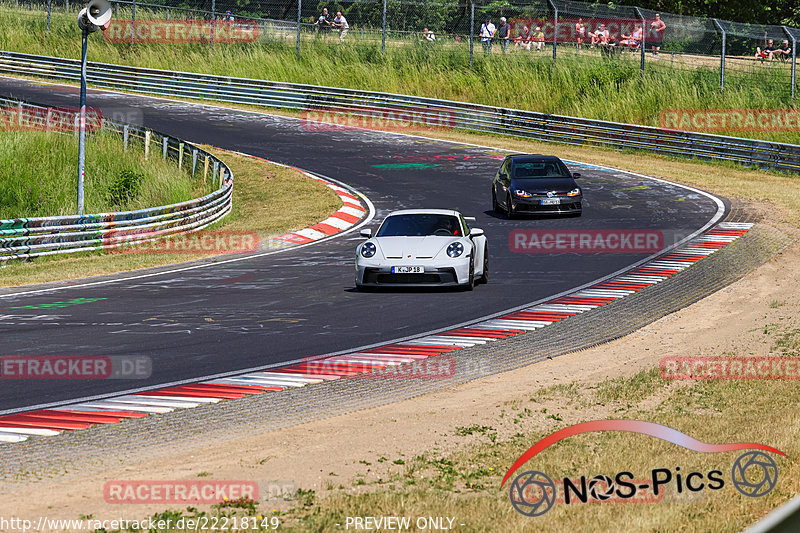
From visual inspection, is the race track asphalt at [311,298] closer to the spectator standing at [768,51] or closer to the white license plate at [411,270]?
the white license plate at [411,270]

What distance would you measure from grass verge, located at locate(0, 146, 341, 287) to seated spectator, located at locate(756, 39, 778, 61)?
51.4 feet

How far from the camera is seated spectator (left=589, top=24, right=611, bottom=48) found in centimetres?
3922

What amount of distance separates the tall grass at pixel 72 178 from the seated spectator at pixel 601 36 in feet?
56.5

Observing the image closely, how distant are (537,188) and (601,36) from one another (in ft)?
58.7

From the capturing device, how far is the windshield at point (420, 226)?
54.4ft

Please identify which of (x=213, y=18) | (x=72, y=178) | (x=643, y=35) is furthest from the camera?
(x=213, y=18)

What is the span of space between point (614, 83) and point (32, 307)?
28.9m

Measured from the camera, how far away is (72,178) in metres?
29.9

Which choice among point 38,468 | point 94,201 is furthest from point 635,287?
point 94,201

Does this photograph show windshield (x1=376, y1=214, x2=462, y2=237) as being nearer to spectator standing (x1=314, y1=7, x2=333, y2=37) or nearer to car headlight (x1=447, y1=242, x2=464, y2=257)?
car headlight (x1=447, y1=242, x2=464, y2=257)
